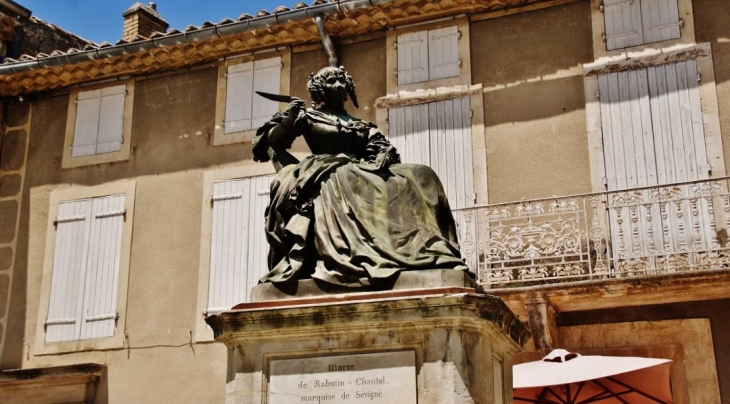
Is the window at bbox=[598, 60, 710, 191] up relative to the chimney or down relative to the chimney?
down

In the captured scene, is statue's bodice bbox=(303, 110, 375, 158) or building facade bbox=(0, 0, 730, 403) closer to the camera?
statue's bodice bbox=(303, 110, 375, 158)

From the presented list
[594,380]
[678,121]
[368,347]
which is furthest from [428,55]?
[368,347]

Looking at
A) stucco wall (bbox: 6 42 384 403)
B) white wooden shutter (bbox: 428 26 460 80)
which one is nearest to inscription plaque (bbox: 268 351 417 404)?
stucco wall (bbox: 6 42 384 403)

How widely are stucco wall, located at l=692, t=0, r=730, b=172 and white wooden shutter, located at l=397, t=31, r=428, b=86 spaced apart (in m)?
3.11

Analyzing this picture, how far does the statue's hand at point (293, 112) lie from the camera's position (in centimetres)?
589

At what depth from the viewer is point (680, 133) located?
11.3 metres

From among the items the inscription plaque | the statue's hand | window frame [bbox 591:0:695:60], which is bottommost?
the inscription plaque

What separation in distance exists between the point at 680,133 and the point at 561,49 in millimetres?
1712

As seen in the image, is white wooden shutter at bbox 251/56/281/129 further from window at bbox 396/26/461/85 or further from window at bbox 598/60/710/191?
window at bbox 598/60/710/191

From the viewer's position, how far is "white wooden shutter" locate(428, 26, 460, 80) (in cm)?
1266

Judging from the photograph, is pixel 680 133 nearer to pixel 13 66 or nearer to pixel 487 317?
pixel 487 317

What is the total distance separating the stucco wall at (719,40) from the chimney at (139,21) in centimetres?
799

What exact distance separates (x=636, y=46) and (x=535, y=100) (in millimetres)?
1241

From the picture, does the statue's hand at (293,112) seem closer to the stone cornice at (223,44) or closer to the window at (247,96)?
the stone cornice at (223,44)
